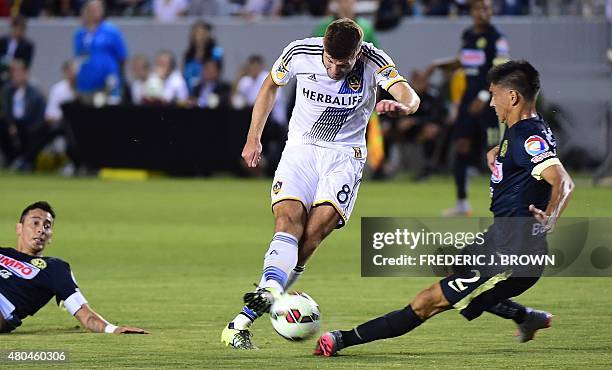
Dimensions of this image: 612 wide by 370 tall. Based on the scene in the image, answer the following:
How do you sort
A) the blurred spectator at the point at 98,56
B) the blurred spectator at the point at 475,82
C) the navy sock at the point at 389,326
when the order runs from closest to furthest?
the navy sock at the point at 389,326, the blurred spectator at the point at 475,82, the blurred spectator at the point at 98,56

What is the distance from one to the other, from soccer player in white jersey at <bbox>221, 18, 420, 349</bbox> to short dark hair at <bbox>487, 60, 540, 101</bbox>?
2.20 feet

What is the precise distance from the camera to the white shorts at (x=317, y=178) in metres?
9.04

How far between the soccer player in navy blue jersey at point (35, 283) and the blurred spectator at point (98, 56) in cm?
1630

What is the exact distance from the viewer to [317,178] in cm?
918

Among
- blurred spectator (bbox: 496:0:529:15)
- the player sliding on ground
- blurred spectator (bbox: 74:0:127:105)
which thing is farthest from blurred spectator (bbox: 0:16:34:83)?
the player sliding on ground

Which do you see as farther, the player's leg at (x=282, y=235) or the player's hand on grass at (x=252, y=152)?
the player's hand on grass at (x=252, y=152)

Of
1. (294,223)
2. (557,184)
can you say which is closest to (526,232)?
(557,184)

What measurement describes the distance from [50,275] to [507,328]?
3.21m

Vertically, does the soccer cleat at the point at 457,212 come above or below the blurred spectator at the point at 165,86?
above

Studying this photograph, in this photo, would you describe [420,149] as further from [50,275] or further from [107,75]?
[50,275]

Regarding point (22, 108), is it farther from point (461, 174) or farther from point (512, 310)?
point (512, 310)

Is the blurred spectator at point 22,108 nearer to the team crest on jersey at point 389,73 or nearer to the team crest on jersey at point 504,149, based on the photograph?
the team crest on jersey at point 389,73

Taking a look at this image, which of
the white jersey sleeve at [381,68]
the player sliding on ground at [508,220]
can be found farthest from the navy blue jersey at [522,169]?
the white jersey sleeve at [381,68]

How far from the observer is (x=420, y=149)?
27125 millimetres
